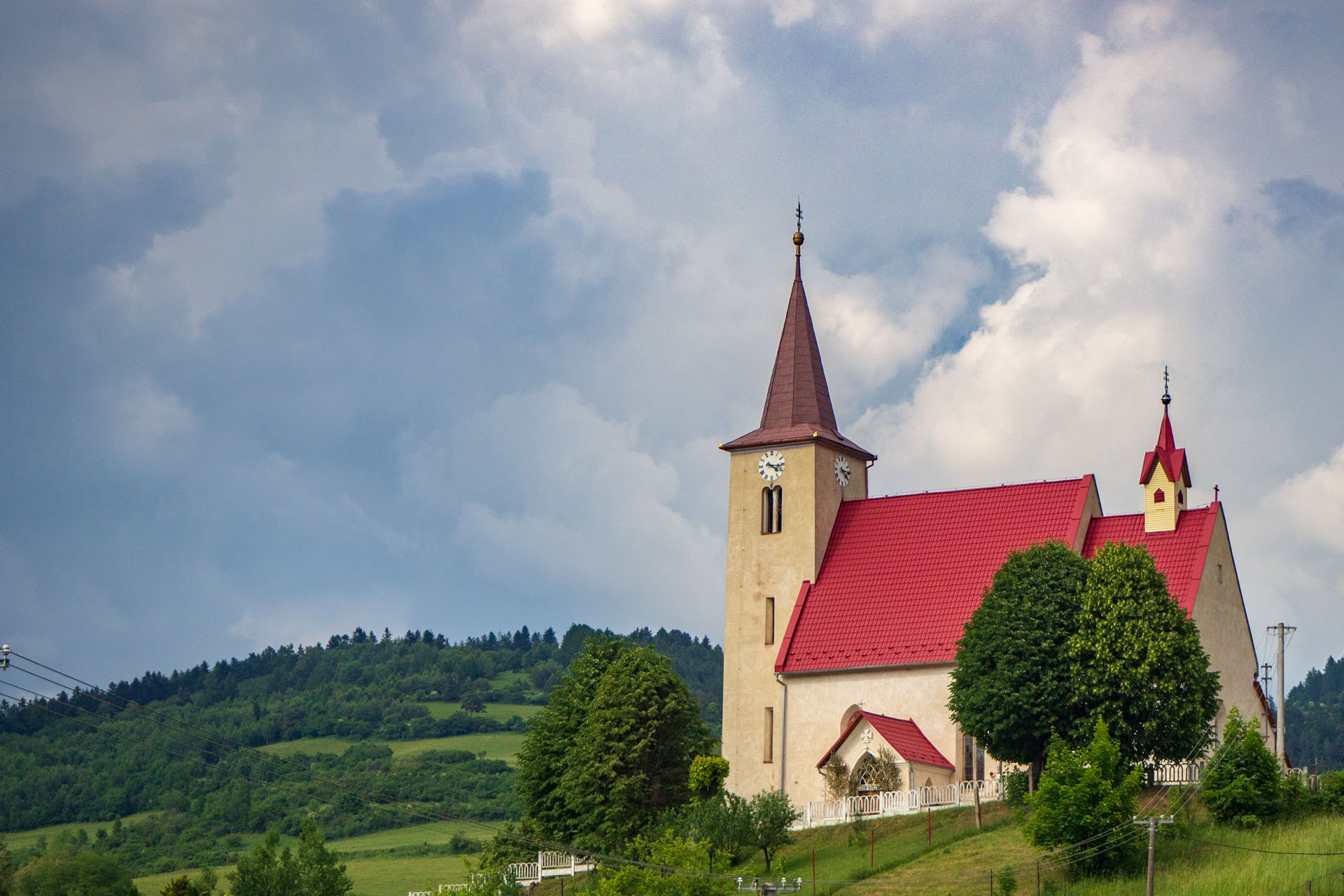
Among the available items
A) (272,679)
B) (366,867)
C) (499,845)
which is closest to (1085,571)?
(499,845)

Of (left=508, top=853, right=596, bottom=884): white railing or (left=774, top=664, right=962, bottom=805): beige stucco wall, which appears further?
(left=508, top=853, right=596, bottom=884): white railing

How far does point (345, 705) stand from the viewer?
565ft

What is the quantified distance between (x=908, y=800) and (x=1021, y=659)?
647cm

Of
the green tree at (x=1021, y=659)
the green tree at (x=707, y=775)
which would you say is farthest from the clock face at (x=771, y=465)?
the green tree at (x=1021, y=659)

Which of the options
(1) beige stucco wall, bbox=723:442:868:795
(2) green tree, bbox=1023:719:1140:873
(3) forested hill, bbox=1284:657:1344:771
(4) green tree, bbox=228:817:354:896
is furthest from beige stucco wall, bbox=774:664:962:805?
(3) forested hill, bbox=1284:657:1344:771

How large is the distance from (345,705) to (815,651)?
119917mm

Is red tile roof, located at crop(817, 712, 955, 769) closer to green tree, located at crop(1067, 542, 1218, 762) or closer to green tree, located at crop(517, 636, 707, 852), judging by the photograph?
green tree, located at crop(517, 636, 707, 852)

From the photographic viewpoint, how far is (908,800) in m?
54.5

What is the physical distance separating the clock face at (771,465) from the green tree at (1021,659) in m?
12.6

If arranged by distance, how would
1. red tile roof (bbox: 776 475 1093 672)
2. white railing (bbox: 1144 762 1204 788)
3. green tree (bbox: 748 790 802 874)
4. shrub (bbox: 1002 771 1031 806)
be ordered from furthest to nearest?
red tile roof (bbox: 776 475 1093 672) → green tree (bbox: 748 790 802 874) → shrub (bbox: 1002 771 1031 806) → white railing (bbox: 1144 762 1204 788)

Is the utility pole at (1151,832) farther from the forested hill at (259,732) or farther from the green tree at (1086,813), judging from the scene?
the forested hill at (259,732)

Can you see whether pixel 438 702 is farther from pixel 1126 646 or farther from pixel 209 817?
pixel 1126 646

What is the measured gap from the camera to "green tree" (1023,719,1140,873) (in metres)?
45.6

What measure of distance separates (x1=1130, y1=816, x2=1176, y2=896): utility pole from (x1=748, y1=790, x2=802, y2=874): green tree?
11396 mm
